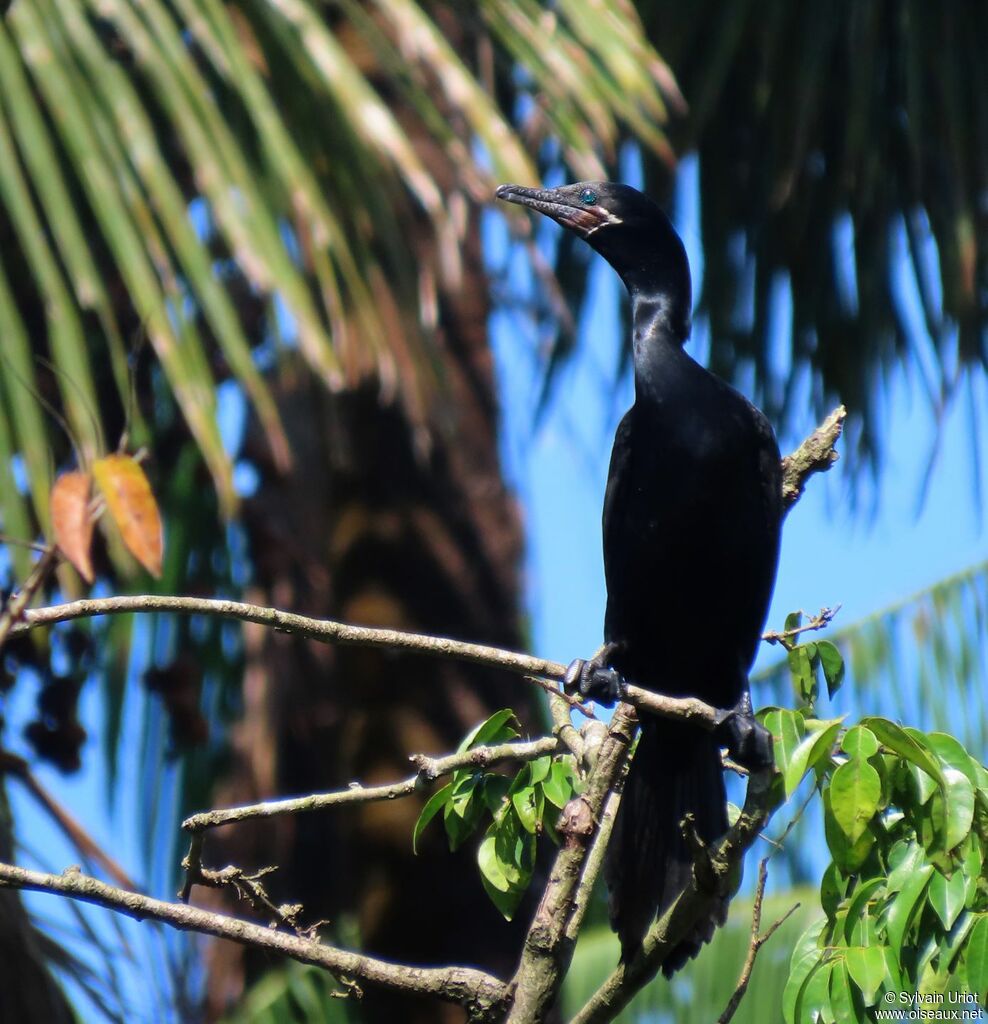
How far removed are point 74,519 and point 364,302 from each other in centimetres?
154

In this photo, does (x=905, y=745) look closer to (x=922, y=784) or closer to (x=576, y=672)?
(x=922, y=784)

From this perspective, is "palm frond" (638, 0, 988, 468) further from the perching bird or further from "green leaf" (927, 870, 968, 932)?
"green leaf" (927, 870, 968, 932)

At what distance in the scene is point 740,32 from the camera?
15.5 feet

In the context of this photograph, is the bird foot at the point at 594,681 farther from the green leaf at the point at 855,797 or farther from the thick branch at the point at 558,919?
the green leaf at the point at 855,797

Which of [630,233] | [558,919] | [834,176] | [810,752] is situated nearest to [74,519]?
[558,919]

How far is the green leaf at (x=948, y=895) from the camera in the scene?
184 centimetres

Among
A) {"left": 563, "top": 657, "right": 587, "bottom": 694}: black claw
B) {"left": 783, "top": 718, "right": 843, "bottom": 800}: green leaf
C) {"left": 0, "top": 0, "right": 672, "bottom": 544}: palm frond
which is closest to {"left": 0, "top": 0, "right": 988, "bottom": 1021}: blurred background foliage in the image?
{"left": 0, "top": 0, "right": 672, "bottom": 544}: palm frond

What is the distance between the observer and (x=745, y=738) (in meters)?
2.39

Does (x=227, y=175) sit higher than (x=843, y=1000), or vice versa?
(x=227, y=175)

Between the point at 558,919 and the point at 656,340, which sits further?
the point at 656,340

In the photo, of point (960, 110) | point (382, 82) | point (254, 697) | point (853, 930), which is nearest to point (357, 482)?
point (254, 697)

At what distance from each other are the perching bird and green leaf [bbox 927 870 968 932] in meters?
0.85

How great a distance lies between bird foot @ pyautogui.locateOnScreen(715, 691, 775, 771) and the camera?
2.23 meters

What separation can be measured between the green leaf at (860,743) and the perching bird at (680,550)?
2.74ft
